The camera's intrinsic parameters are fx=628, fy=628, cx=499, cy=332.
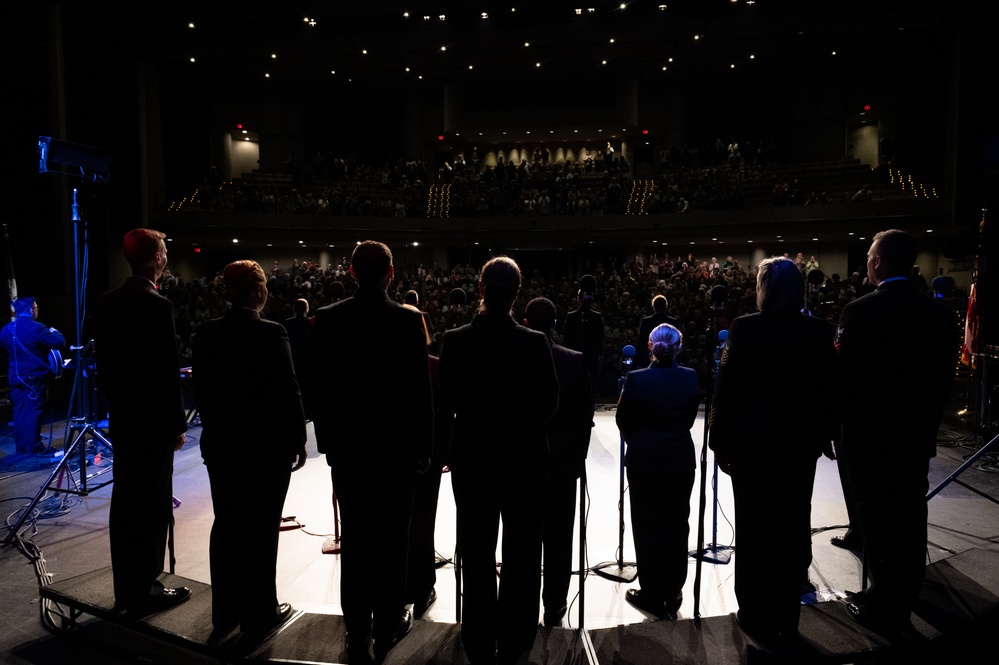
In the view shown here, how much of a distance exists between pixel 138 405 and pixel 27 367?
15.0 feet

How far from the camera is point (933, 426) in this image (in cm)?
266

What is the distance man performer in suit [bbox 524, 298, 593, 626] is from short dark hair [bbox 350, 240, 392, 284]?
0.85 meters

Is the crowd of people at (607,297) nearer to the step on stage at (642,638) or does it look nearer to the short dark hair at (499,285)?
the step on stage at (642,638)

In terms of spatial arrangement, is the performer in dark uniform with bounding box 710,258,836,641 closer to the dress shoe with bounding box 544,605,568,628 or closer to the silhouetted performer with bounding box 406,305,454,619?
the dress shoe with bounding box 544,605,568,628

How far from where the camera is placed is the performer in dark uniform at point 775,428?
250 cm

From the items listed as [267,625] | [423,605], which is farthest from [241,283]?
[423,605]

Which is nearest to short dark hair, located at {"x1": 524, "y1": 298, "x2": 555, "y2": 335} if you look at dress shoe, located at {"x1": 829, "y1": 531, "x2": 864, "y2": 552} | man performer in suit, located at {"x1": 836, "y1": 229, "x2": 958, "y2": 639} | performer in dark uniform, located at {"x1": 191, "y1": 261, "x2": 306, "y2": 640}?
performer in dark uniform, located at {"x1": 191, "y1": 261, "x2": 306, "y2": 640}

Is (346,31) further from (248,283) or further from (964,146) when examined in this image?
(248,283)

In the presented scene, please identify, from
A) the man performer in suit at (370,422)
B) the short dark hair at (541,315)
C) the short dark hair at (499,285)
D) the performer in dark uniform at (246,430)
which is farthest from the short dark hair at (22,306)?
the short dark hair at (499,285)

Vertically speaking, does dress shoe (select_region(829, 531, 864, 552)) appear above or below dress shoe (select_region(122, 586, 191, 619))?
below

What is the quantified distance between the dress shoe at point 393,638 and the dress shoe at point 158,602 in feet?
3.57

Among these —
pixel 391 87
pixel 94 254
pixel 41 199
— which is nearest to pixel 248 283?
pixel 41 199

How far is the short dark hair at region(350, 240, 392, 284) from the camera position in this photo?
243 cm

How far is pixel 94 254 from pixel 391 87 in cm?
1413
